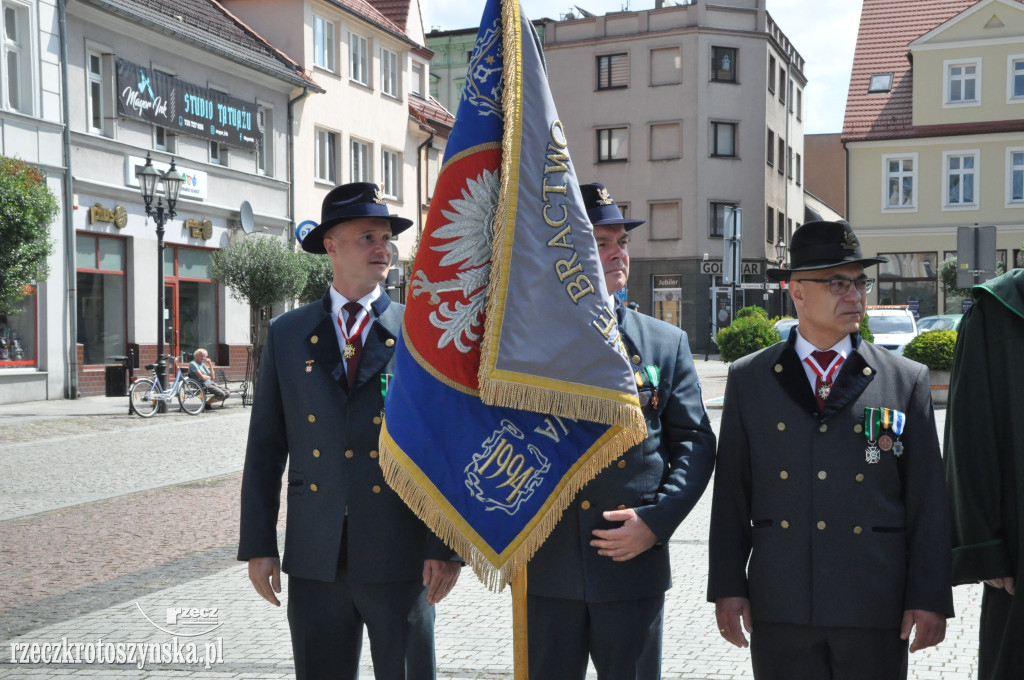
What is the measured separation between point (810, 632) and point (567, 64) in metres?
49.3

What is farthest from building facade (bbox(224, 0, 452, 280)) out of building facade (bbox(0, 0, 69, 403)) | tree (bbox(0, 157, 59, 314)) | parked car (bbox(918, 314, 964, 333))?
parked car (bbox(918, 314, 964, 333))

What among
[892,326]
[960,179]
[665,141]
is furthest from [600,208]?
[665,141]

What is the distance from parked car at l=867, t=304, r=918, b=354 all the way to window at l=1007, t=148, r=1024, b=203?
20.5 m

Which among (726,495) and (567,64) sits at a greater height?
(567,64)

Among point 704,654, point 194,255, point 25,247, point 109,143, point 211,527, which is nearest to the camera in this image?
point 704,654

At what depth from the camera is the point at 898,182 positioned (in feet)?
141

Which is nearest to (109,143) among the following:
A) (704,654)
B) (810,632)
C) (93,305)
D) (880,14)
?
(93,305)

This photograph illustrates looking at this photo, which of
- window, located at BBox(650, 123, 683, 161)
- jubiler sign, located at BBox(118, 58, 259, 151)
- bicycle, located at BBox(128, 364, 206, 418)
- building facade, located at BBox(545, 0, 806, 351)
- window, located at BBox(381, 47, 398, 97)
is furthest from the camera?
window, located at BBox(650, 123, 683, 161)

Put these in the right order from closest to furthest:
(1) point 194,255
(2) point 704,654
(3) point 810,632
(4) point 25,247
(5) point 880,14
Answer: (3) point 810,632 < (2) point 704,654 < (4) point 25,247 < (1) point 194,255 < (5) point 880,14

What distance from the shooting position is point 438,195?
11.8 feet

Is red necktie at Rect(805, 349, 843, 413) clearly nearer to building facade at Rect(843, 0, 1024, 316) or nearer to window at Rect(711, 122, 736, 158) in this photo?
building facade at Rect(843, 0, 1024, 316)

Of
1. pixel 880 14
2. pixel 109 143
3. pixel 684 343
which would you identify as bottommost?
pixel 684 343

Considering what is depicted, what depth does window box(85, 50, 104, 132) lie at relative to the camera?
76.5 feet

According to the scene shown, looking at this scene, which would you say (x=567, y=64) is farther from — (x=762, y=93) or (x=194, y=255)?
(x=194, y=255)
